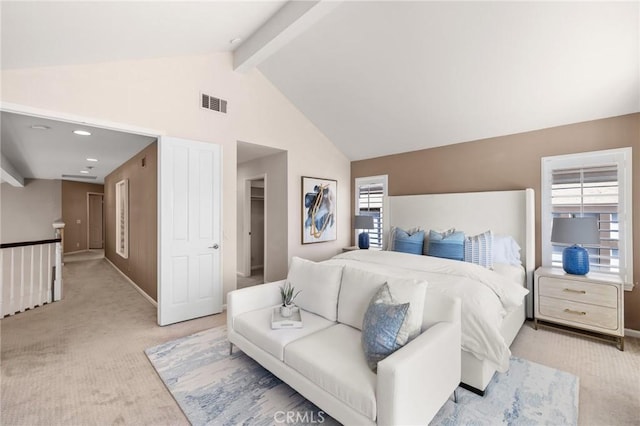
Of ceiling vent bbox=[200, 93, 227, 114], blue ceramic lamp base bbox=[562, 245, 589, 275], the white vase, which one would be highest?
ceiling vent bbox=[200, 93, 227, 114]

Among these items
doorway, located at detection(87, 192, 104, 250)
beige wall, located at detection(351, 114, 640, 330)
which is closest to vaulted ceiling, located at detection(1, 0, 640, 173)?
beige wall, located at detection(351, 114, 640, 330)

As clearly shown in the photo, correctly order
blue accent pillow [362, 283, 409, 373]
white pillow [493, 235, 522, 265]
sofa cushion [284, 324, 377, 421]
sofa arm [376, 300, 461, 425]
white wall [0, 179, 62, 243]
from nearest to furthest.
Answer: sofa arm [376, 300, 461, 425] < sofa cushion [284, 324, 377, 421] < blue accent pillow [362, 283, 409, 373] < white pillow [493, 235, 522, 265] < white wall [0, 179, 62, 243]

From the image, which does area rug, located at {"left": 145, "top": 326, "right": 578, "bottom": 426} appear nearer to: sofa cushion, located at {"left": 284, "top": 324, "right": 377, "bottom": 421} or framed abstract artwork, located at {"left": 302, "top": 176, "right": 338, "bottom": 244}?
sofa cushion, located at {"left": 284, "top": 324, "right": 377, "bottom": 421}

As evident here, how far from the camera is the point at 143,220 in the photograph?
4.43 metres

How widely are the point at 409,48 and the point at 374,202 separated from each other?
275 centimetres

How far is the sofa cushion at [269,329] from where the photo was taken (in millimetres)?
2027

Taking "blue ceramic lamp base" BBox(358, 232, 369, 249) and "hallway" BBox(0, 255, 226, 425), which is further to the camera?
"blue ceramic lamp base" BBox(358, 232, 369, 249)

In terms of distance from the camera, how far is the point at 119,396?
6.71 ft

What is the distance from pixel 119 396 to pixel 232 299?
3.24ft

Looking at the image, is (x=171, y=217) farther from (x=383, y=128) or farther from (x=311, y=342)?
(x=383, y=128)

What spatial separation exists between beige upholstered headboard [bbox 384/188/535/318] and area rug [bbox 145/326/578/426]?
1538 millimetres

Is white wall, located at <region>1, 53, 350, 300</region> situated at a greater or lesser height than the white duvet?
greater

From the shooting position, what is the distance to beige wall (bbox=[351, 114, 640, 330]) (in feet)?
9.73

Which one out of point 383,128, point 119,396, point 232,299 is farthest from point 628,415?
point 383,128
